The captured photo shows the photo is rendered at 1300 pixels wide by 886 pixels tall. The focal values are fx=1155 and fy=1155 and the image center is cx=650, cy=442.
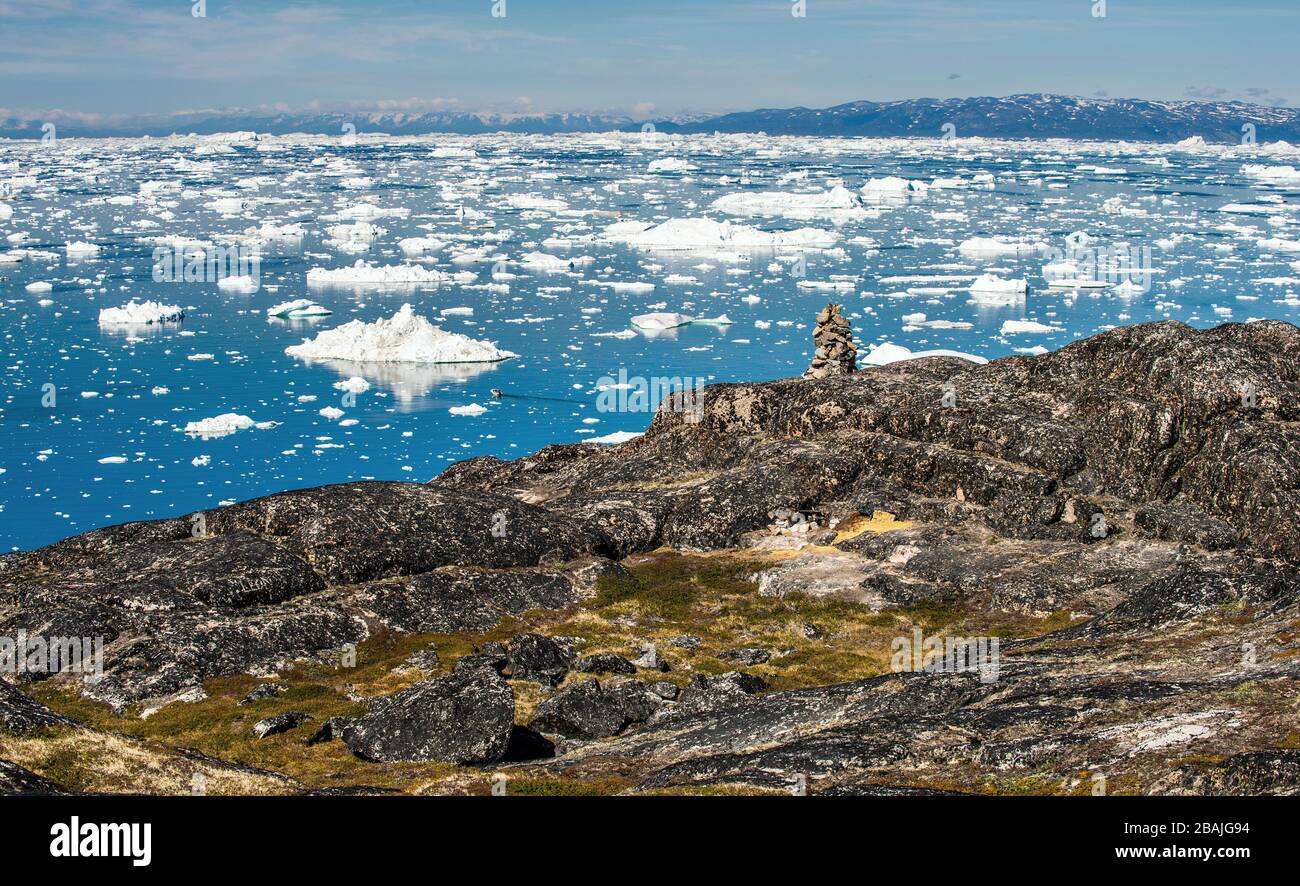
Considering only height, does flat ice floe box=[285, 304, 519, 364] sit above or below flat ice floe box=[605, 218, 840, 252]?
below

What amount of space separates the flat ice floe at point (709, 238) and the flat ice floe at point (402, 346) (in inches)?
2396

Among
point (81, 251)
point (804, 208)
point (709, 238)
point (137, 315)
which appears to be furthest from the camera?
point (804, 208)

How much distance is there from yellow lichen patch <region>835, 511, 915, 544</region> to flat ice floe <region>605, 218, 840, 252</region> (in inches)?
4707

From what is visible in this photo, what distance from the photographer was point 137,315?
4277 inches

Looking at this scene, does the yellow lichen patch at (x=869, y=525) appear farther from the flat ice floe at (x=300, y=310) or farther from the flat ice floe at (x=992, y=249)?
the flat ice floe at (x=992, y=249)

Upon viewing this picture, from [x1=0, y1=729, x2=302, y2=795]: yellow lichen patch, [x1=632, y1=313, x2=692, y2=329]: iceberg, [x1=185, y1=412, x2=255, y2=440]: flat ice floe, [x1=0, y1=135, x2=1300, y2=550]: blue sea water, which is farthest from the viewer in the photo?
[x1=632, y1=313, x2=692, y2=329]: iceberg

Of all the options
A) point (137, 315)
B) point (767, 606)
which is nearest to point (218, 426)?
point (137, 315)

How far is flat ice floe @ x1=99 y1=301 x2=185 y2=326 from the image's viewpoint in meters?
108

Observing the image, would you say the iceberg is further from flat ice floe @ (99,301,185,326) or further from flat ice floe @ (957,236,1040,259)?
flat ice floe @ (957,236,1040,259)

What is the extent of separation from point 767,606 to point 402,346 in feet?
228

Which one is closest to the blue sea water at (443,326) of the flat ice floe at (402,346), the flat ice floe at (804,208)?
the flat ice floe at (402,346)

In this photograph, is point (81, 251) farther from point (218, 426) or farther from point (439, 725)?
point (439, 725)

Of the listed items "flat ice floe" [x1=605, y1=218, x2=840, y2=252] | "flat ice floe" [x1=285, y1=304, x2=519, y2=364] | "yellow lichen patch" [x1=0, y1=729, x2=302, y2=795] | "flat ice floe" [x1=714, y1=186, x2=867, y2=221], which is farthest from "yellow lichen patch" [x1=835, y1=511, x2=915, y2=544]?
"flat ice floe" [x1=714, y1=186, x2=867, y2=221]

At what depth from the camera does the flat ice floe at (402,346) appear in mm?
96062
